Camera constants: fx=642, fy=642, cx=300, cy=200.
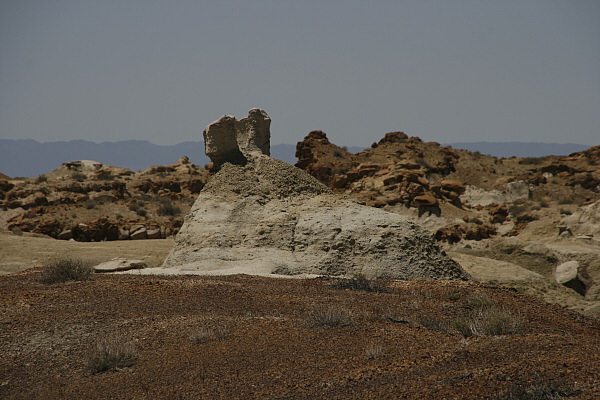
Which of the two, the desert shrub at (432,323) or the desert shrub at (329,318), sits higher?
the desert shrub at (329,318)

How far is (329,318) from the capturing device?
8773mm

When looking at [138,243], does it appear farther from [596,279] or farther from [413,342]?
[413,342]

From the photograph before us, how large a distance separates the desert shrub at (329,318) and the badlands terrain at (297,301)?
0.8 inches

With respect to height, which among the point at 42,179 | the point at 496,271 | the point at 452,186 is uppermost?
the point at 42,179

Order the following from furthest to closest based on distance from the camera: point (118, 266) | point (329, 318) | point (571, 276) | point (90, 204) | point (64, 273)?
point (90, 204), point (571, 276), point (118, 266), point (64, 273), point (329, 318)

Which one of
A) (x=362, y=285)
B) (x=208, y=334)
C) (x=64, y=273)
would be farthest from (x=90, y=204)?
(x=208, y=334)

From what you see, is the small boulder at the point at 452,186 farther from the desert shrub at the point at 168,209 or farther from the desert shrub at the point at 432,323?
the desert shrub at the point at 432,323

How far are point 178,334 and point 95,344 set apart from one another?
1.06 meters

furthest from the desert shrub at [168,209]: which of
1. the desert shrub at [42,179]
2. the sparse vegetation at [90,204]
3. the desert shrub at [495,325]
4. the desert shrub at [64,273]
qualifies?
the desert shrub at [495,325]

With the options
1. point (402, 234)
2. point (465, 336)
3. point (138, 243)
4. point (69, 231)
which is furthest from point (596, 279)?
point (69, 231)

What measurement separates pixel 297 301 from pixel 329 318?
5.63ft

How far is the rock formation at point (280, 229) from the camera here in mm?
14109

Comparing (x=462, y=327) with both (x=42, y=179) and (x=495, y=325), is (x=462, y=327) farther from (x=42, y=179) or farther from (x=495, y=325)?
(x=42, y=179)

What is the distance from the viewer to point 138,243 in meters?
25.9
